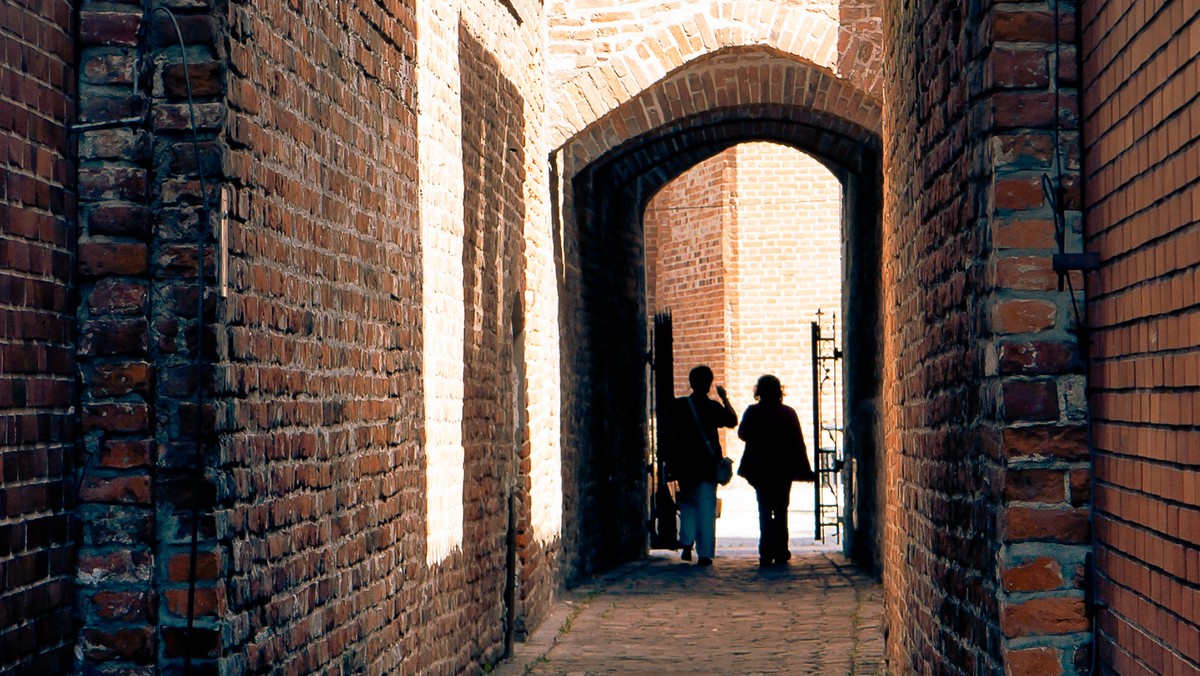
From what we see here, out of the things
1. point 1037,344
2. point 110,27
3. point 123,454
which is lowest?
point 123,454

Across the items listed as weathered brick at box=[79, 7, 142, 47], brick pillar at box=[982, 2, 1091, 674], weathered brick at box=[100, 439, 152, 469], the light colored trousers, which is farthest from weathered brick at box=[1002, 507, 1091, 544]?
the light colored trousers

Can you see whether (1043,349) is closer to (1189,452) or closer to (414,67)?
(1189,452)

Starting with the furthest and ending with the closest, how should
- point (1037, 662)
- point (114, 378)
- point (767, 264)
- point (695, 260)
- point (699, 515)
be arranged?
point (695, 260) → point (767, 264) → point (699, 515) → point (114, 378) → point (1037, 662)

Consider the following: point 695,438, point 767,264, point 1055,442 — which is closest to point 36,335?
point 1055,442

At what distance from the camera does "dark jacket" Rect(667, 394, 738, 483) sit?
13.1 metres

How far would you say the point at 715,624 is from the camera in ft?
32.3

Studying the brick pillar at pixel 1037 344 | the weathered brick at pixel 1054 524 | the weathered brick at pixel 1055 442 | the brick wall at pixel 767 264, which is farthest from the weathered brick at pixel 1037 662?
the brick wall at pixel 767 264

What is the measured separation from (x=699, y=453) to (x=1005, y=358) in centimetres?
948

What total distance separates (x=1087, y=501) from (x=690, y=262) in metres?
20.0

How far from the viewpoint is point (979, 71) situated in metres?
3.89

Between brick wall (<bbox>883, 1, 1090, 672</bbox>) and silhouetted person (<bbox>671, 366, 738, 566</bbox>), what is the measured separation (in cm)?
822

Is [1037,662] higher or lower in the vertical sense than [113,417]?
lower

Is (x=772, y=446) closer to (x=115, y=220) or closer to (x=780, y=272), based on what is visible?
(x=780, y=272)

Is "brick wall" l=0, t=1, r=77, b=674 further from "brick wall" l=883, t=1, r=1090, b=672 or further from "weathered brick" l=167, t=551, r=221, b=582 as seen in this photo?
"brick wall" l=883, t=1, r=1090, b=672
